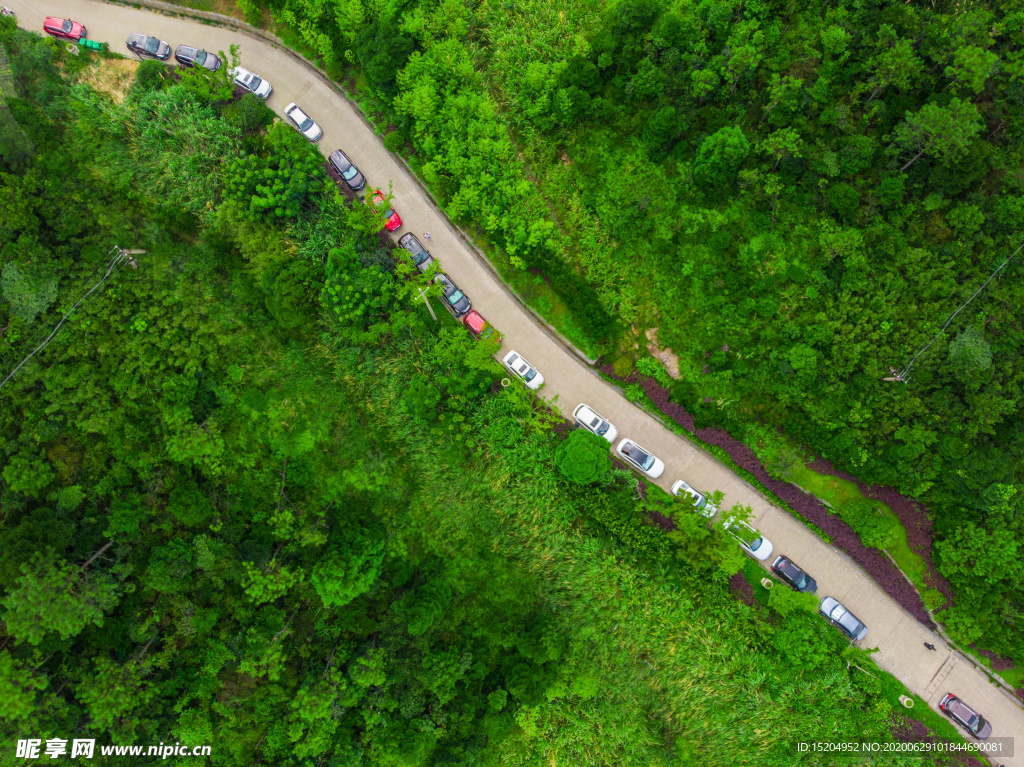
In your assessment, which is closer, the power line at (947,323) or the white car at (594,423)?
the power line at (947,323)

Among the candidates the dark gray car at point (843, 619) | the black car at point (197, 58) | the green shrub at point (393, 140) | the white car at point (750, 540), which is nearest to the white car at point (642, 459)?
Answer: the white car at point (750, 540)

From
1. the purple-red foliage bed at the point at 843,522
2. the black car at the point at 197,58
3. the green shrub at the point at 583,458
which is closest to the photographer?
the green shrub at the point at 583,458

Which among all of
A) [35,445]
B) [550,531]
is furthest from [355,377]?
[35,445]

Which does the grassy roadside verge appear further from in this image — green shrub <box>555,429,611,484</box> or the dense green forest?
green shrub <box>555,429,611,484</box>

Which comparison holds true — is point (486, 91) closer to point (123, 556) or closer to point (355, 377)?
point (355, 377)

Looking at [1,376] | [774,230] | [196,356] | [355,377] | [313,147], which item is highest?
[774,230]

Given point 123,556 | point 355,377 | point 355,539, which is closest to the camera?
point 123,556

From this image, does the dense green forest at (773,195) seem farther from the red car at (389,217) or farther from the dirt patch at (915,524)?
the red car at (389,217)
